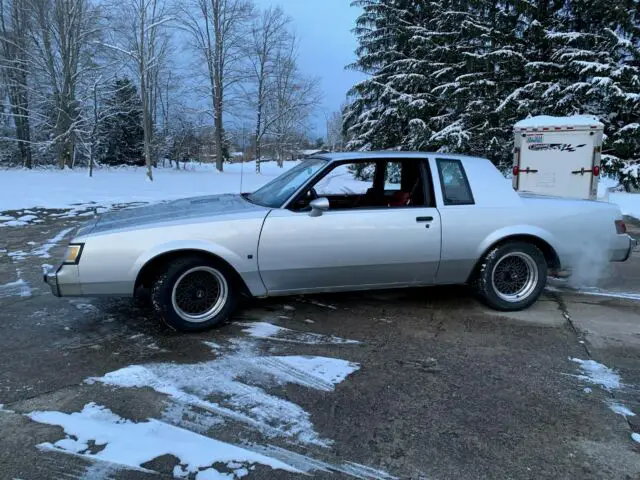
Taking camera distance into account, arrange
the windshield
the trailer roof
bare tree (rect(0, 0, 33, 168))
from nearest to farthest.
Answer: the windshield → the trailer roof → bare tree (rect(0, 0, 33, 168))

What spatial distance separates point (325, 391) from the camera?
123 inches

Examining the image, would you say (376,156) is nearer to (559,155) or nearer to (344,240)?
(344,240)

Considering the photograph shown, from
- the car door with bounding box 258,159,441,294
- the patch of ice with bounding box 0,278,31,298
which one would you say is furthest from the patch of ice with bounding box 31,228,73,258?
the car door with bounding box 258,159,441,294

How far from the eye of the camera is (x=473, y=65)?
58.5ft

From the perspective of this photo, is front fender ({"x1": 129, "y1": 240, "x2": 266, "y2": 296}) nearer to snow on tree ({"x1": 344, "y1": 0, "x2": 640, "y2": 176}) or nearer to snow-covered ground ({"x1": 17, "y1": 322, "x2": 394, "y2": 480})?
snow-covered ground ({"x1": 17, "y1": 322, "x2": 394, "y2": 480})

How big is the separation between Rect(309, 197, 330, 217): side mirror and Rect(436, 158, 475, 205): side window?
122cm

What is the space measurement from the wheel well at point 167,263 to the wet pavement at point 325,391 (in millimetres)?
461

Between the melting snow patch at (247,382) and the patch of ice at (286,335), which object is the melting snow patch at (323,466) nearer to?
the melting snow patch at (247,382)

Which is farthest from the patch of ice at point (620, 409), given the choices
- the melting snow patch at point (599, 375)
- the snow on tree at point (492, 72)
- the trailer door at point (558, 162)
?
the snow on tree at point (492, 72)

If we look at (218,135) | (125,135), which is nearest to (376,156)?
(218,135)

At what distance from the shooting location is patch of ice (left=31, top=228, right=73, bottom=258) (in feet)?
23.1

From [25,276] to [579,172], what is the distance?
429 inches

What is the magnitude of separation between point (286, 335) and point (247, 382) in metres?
0.84

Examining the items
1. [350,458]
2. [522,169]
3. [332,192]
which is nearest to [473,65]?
[522,169]
